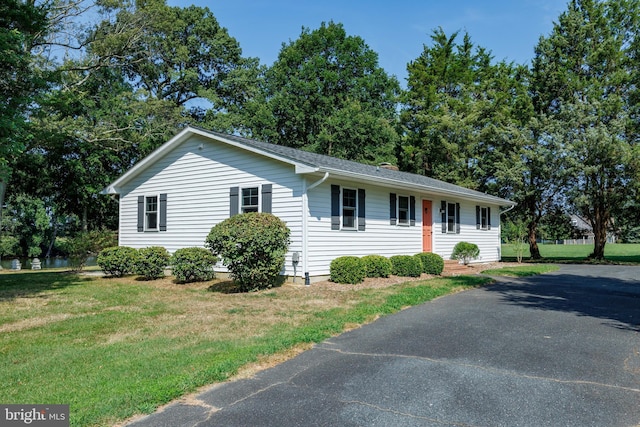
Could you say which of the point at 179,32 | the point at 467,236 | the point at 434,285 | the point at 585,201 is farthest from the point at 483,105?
the point at 179,32

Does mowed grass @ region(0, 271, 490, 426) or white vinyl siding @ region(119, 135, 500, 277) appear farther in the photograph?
white vinyl siding @ region(119, 135, 500, 277)

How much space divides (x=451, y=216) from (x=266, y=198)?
8599 mm

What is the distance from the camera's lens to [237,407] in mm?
3525

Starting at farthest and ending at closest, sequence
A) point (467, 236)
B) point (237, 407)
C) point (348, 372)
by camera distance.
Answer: point (467, 236) < point (348, 372) < point (237, 407)

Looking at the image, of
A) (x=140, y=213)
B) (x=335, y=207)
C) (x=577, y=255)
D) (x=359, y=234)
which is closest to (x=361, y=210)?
(x=359, y=234)

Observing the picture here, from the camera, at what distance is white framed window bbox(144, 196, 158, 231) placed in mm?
14500

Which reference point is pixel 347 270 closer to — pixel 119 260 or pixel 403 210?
pixel 403 210

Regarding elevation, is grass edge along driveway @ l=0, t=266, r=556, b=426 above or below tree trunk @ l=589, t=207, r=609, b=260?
below

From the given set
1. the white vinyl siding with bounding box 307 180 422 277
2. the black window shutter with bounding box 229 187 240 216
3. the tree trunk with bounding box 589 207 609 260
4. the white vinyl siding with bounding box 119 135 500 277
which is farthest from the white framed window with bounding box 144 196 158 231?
the tree trunk with bounding box 589 207 609 260

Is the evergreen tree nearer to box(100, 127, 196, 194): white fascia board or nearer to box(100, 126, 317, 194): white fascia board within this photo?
box(100, 126, 317, 194): white fascia board

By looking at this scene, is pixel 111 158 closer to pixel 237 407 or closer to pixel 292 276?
pixel 292 276

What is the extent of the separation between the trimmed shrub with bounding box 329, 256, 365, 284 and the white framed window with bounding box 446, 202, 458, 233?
684 centimetres

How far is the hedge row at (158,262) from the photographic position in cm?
1152

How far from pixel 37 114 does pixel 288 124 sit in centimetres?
1846
